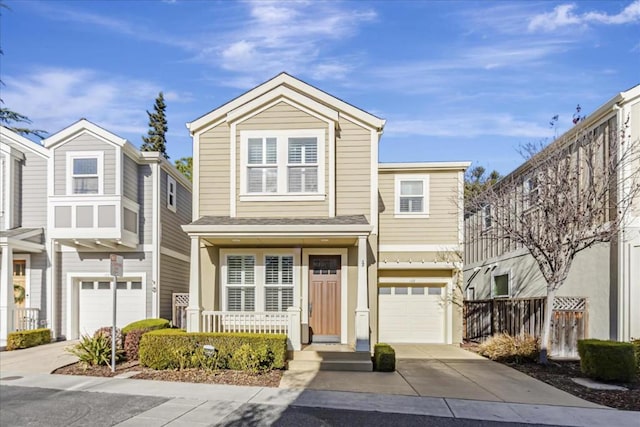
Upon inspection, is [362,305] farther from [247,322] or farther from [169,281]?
[169,281]

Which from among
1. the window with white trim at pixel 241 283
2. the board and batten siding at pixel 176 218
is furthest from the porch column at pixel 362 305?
the board and batten siding at pixel 176 218

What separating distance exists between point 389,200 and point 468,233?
7007mm

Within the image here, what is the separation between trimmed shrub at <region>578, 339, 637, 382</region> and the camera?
8.66 meters

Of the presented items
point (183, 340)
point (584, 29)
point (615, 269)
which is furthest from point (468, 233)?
point (183, 340)

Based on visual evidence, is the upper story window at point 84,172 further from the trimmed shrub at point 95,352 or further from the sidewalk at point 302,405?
the sidewalk at point 302,405

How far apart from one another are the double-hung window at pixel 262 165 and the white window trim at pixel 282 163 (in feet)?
0.30

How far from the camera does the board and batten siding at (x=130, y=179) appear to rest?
1405cm

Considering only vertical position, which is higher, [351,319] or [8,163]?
[8,163]

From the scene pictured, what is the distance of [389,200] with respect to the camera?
14664 mm

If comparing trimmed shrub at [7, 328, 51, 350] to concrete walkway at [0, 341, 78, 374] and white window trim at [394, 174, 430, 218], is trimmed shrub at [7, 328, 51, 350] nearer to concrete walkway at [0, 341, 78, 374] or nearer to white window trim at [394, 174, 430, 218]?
concrete walkway at [0, 341, 78, 374]

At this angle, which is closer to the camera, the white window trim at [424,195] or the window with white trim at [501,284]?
the white window trim at [424,195]

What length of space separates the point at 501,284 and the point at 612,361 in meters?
7.72

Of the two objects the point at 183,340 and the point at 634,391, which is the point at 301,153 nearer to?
the point at 183,340

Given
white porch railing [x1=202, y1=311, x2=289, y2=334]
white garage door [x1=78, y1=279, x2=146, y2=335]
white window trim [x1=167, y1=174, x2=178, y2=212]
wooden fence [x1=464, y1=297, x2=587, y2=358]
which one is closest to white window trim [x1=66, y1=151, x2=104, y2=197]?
white window trim [x1=167, y1=174, x2=178, y2=212]
